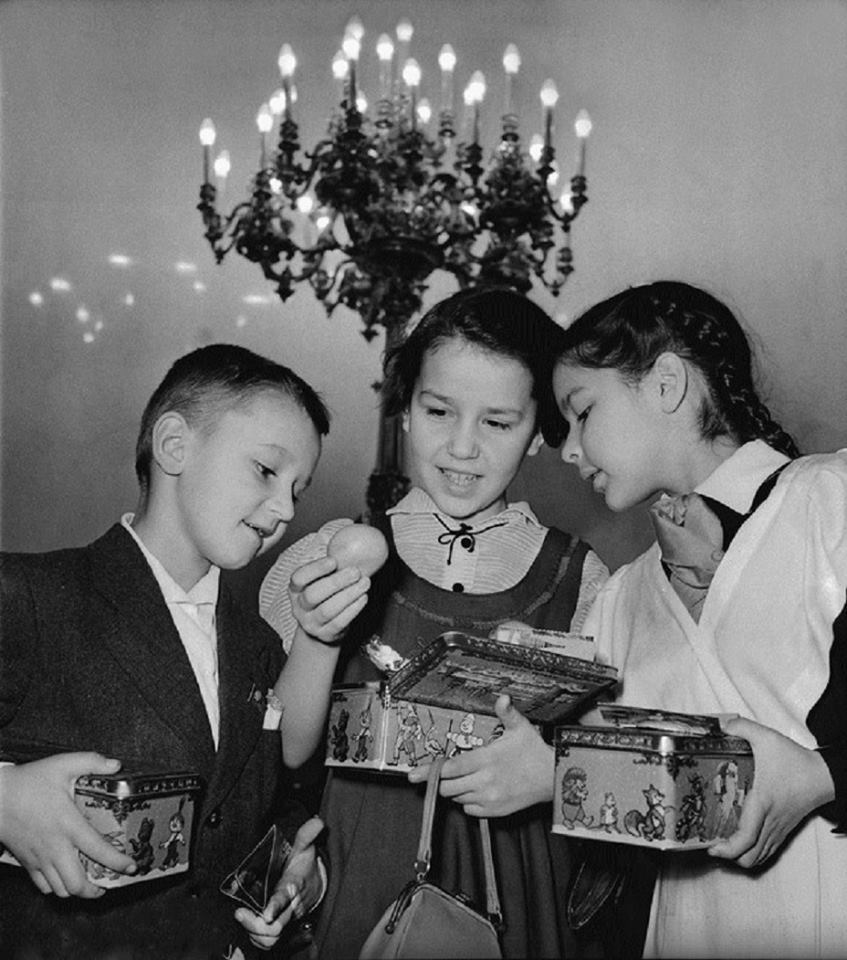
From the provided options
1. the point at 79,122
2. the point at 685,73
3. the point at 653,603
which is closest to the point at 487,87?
the point at 685,73

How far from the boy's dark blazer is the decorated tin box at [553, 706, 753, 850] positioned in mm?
290

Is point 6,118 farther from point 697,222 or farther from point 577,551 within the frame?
point 577,551

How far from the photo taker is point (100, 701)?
3.09 ft

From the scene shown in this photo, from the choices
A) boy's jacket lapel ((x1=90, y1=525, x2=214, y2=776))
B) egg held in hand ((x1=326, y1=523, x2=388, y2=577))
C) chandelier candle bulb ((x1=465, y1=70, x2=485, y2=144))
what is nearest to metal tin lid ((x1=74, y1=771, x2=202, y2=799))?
boy's jacket lapel ((x1=90, y1=525, x2=214, y2=776))

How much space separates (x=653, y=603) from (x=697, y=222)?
186cm

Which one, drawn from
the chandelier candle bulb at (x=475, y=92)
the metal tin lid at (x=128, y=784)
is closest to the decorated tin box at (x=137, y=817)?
the metal tin lid at (x=128, y=784)

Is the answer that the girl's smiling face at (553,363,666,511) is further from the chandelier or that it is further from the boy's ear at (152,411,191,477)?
the chandelier

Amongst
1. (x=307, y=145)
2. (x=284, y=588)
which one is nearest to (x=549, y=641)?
(x=284, y=588)

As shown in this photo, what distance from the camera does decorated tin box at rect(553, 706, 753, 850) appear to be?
75 centimetres

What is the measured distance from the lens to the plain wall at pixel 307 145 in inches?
102

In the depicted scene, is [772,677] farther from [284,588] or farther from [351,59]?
[351,59]

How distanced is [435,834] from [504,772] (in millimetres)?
195

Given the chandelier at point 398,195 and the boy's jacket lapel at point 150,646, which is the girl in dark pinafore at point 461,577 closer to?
the boy's jacket lapel at point 150,646

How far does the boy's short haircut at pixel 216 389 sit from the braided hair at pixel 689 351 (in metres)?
0.27
